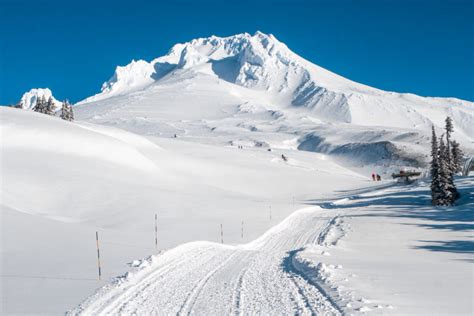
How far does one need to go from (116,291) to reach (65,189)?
28.5 meters

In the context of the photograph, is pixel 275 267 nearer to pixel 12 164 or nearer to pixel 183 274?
pixel 183 274

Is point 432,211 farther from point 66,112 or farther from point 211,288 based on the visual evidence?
point 66,112

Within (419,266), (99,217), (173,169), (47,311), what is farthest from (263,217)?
(173,169)

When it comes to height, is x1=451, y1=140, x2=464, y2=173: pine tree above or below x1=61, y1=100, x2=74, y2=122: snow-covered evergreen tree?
below

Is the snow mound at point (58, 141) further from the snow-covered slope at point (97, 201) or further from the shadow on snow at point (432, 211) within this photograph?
the shadow on snow at point (432, 211)

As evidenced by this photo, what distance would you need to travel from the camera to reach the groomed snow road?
1055 centimetres

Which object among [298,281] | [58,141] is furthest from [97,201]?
[298,281]

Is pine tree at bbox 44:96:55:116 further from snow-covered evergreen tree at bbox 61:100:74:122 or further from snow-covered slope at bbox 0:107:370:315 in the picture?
snow-covered slope at bbox 0:107:370:315

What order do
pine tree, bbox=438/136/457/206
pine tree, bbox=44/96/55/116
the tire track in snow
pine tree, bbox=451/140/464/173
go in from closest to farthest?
1. the tire track in snow
2. pine tree, bbox=438/136/457/206
3. pine tree, bbox=451/140/464/173
4. pine tree, bbox=44/96/55/116

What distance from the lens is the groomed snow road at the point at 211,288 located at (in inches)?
415

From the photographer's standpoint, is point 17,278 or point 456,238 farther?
point 456,238

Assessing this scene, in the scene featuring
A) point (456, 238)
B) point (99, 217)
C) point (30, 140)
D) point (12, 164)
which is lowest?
point (456, 238)

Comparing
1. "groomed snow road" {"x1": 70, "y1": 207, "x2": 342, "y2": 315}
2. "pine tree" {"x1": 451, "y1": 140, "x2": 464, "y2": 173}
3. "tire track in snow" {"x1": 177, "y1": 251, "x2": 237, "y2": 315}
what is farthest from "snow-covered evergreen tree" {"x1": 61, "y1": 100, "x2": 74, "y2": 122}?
"tire track in snow" {"x1": 177, "y1": 251, "x2": 237, "y2": 315}

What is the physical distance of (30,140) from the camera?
2053 inches
